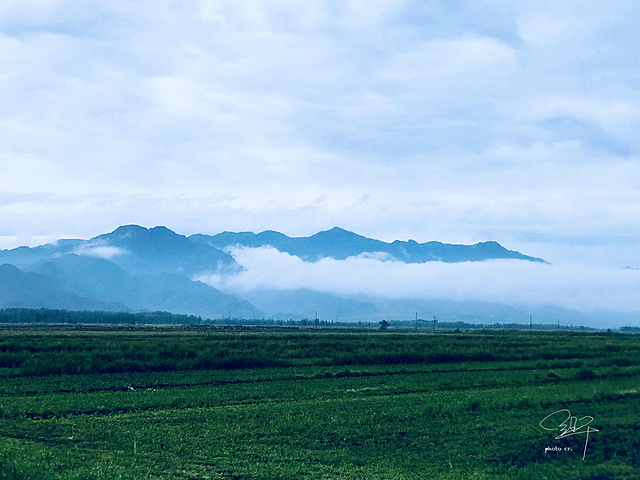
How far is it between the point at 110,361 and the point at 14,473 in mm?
33015

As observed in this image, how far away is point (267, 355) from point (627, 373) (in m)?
35.2

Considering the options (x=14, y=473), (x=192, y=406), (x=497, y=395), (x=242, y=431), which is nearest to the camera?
(x=14, y=473)

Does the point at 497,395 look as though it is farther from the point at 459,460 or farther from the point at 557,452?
the point at 459,460

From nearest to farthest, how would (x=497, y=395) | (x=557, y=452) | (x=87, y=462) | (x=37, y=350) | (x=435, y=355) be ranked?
(x=87, y=462) → (x=557, y=452) → (x=497, y=395) → (x=37, y=350) → (x=435, y=355)

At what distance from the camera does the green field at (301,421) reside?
22656 millimetres

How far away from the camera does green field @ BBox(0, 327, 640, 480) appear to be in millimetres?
22656

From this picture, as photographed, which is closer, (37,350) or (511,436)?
(511,436)

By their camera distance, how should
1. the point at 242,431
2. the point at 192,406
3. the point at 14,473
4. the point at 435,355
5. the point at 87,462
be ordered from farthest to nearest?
the point at 435,355
the point at 192,406
the point at 242,431
the point at 87,462
the point at 14,473

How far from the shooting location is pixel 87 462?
74.5ft

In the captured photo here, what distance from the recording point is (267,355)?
60000 mm

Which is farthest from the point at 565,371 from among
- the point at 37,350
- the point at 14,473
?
the point at 37,350

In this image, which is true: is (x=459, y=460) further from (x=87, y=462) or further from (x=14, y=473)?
(x=14, y=473)

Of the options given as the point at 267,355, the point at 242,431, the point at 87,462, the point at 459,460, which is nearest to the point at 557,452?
the point at 459,460

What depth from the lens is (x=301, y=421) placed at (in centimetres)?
2952
